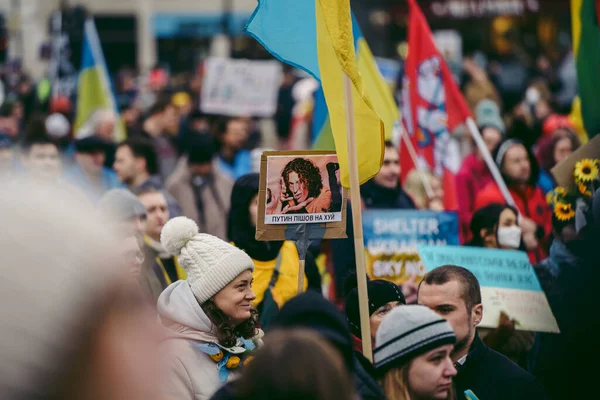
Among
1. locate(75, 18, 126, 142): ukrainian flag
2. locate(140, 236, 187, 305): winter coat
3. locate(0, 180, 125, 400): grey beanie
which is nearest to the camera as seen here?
locate(0, 180, 125, 400): grey beanie

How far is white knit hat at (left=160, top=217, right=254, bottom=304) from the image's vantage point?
4.38 m

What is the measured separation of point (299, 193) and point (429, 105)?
508 centimetres

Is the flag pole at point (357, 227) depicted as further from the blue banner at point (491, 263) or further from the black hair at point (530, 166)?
the black hair at point (530, 166)

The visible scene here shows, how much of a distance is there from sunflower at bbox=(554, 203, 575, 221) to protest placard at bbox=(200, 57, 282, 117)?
27.2 ft

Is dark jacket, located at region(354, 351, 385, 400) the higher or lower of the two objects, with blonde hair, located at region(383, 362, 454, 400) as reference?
higher

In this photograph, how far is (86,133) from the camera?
41.2 ft

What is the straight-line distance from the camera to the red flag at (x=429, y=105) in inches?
364

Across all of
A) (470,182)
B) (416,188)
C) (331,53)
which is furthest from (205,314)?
(470,182)

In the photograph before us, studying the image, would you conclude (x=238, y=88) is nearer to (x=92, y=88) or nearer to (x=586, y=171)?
(x=92, y=88)

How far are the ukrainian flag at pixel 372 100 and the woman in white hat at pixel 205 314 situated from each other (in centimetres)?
399

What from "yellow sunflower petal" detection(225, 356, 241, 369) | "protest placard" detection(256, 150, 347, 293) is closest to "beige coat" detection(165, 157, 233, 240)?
"protest placard" detection(256, 150, 347, 293)

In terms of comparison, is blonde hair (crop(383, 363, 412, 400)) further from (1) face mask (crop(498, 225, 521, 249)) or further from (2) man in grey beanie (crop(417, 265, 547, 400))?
(1) face mask (crop(498, 225, 521, 249))

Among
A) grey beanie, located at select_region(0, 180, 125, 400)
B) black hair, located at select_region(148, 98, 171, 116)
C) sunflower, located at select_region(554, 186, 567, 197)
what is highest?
grey beanie, located at select_region(0, 180, 125, 400)

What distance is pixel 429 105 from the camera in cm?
961
